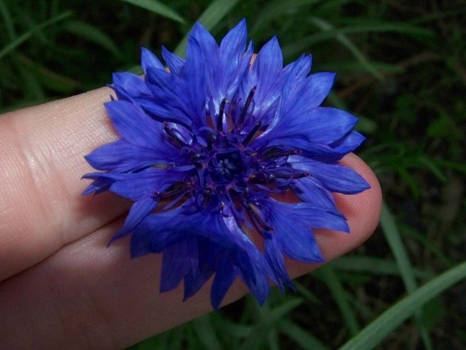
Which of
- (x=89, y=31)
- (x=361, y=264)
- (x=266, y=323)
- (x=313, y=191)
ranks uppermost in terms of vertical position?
(x=89, y=31)

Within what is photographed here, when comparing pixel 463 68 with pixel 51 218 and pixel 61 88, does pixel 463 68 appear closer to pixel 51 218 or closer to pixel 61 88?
pixel 61 88

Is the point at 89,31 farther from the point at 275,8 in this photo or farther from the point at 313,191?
the point at 313,191

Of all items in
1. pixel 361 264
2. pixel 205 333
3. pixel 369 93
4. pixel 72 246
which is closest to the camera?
pixel 72 246

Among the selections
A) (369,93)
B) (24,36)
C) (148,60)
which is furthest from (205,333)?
(369,93)

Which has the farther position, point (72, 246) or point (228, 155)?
point (72, 246)

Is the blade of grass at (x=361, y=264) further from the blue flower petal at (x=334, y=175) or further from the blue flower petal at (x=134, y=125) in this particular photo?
the blue flower petal at (x=134, y=125)

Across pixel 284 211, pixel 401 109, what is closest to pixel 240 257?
pixel 284 211
